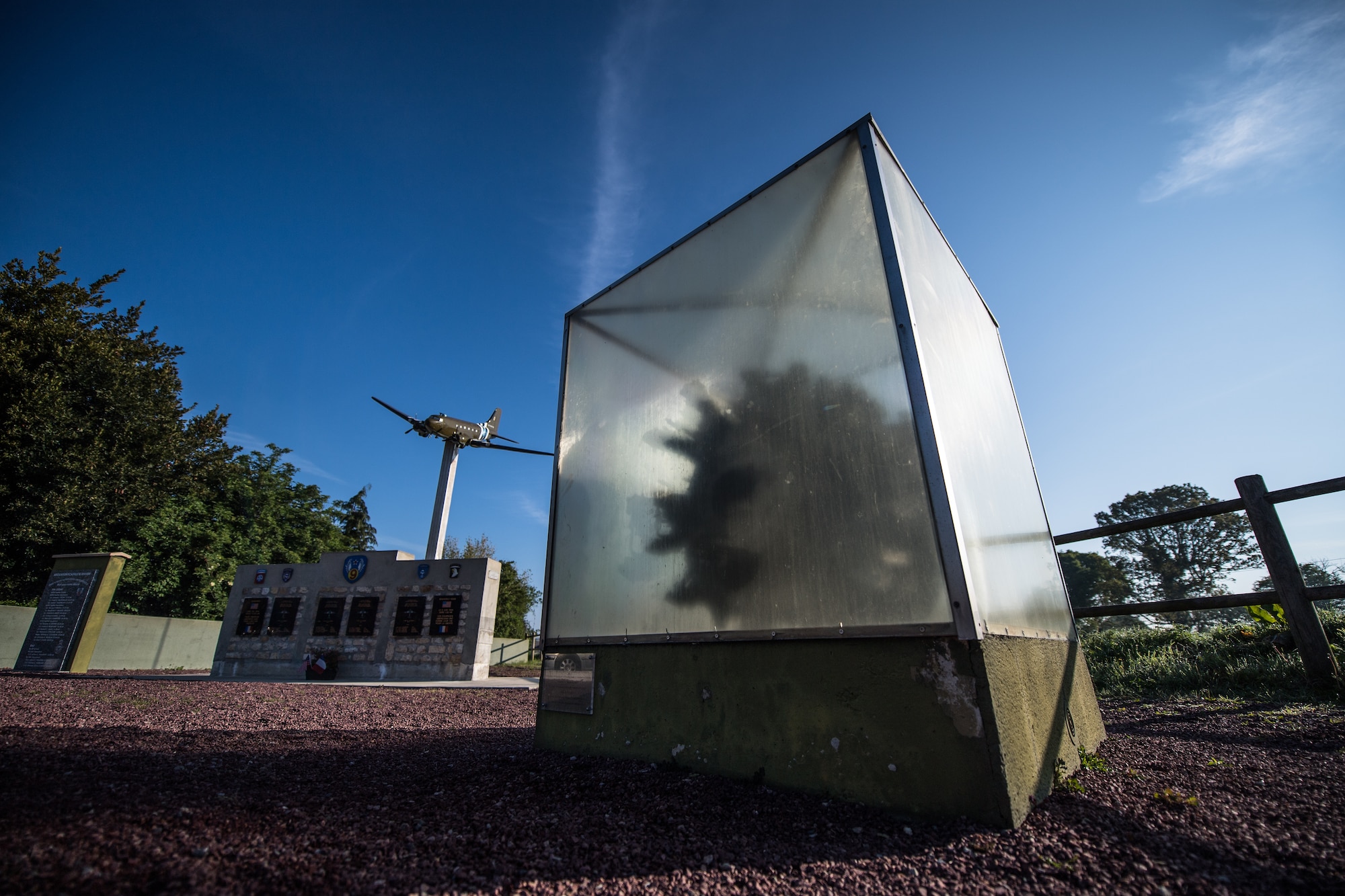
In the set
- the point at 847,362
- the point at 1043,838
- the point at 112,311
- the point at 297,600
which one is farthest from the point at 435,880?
the point at 112,311

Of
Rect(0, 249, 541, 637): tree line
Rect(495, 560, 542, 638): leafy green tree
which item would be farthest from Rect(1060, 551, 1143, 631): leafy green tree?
Rect(0, 249, 541, 637): tree line

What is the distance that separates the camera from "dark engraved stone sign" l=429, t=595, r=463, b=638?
12.6 meters

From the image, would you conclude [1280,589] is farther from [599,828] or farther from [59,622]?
[59,622]

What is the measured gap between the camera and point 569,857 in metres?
1.68

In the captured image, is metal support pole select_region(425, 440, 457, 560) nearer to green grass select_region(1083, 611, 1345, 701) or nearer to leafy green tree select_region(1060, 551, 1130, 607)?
green grass select_region(1083, 611, 1345, 701)

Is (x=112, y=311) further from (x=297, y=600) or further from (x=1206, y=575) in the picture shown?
(x=1206, y=575)

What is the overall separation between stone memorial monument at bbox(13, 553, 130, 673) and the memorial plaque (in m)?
10.8

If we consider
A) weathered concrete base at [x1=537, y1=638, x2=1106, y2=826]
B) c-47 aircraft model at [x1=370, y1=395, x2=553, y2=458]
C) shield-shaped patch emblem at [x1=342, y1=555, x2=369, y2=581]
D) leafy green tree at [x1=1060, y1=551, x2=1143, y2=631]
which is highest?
c-47 aircraft model at [x1=370, y1=395, x2=553, y2=458]

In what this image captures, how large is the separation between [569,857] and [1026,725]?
68.6 inches

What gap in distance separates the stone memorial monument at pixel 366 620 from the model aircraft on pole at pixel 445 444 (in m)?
6.80

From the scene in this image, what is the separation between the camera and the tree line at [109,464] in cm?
1532

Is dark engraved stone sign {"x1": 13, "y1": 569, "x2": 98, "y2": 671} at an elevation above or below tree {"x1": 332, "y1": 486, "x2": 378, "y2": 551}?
below

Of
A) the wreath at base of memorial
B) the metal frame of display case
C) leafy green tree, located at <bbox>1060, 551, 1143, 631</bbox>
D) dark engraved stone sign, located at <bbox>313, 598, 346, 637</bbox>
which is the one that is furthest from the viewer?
leafy green tree, located at <bbox>1060, 551, 1143, 631</bbox>

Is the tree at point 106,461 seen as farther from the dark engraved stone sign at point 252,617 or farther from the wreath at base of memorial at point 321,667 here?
the wreath at base of memorial at point 321,667
